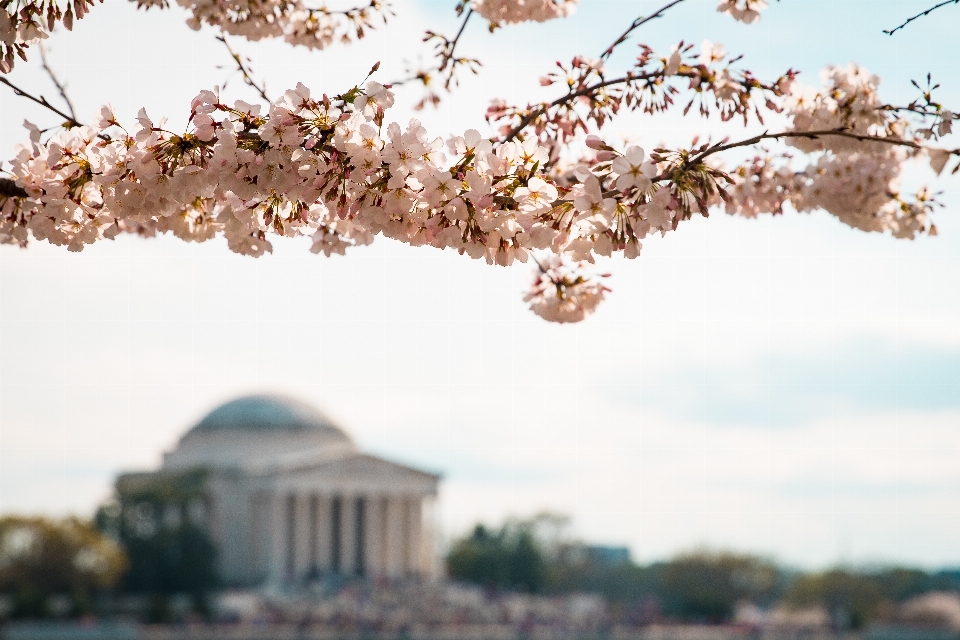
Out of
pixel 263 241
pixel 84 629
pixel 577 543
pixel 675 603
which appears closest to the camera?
pixel 263 241

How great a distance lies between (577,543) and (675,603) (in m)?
16.5

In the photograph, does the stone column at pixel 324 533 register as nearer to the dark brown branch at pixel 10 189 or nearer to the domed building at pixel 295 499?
Answer: the domed building at pixel 295 499

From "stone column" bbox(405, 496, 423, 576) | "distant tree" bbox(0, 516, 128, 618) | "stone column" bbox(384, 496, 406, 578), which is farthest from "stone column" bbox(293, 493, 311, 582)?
"distant tree" bbox(0, 516, 128, 618)

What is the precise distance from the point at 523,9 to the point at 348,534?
104 metres

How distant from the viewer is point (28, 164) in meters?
7.66

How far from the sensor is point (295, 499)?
364 ft

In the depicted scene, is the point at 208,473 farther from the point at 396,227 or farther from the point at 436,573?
the point at 396,227

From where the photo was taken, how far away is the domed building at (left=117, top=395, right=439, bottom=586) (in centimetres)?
10781

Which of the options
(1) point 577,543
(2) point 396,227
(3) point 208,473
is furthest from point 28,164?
(1) point 577,543

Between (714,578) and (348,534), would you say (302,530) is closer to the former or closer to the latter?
(348,534)

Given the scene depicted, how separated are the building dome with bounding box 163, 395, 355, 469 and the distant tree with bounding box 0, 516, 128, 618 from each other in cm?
2689

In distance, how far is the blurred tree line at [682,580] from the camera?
101188mm

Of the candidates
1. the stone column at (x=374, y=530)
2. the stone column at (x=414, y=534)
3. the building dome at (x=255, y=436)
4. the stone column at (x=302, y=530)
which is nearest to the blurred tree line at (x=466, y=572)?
the stone column at (x=414, y=534)

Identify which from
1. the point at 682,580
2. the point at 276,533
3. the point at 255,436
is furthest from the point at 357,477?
the point at 682,580
